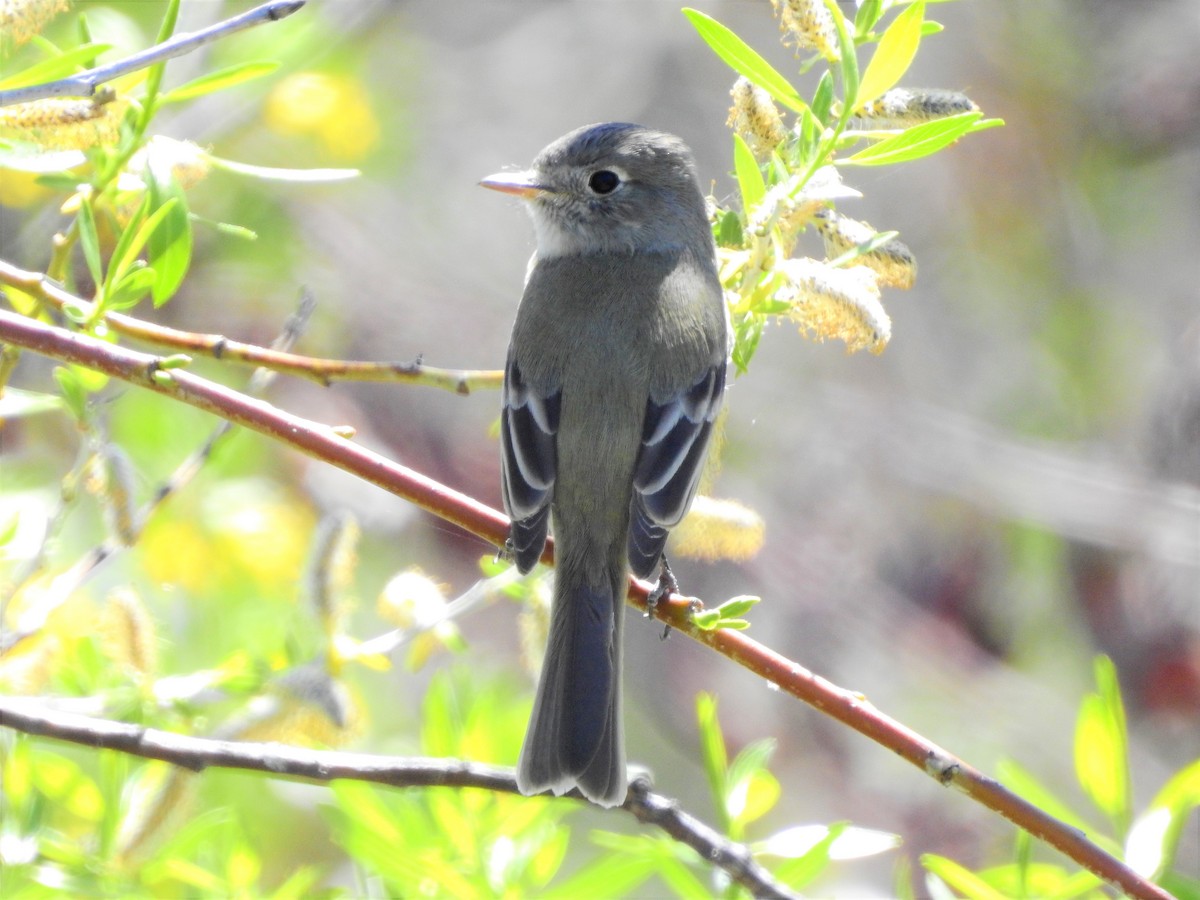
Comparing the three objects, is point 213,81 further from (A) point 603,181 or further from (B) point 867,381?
(B) point 867,381

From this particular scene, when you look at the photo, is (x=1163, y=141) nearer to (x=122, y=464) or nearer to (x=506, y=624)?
(x=506, y=624)

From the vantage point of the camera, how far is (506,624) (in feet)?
17.1

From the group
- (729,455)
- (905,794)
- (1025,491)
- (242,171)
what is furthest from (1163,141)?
(242,171)

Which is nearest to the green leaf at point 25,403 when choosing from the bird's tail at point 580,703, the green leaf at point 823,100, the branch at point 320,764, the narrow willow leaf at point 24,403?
the narrow willow leaf at point 24,403

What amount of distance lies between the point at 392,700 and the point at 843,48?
130 inches

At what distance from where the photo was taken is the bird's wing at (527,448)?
2416mm

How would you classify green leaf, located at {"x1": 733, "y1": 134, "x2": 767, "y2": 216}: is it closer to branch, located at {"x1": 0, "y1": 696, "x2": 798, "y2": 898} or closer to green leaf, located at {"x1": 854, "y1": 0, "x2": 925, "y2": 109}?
green leaf, located at {"x1": 854, "y1": 0, "x2": 925, "y2": 109}

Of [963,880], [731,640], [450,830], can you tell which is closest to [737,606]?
[731,640]

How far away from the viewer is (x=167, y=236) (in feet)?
6.20

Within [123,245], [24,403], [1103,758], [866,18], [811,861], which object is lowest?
[811,861]

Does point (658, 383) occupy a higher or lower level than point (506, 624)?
higher

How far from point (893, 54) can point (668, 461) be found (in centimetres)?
93

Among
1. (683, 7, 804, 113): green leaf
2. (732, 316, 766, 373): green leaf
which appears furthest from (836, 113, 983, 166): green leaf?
(732, 316, 766, 373): green leaf

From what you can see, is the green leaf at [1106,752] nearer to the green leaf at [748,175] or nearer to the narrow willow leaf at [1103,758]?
the narrow willow leaf at [1103,758]
